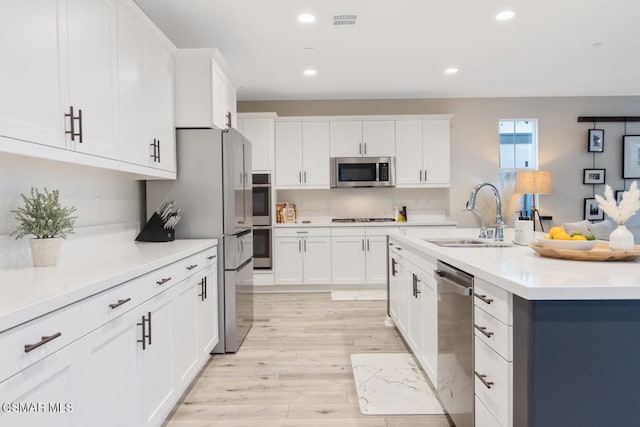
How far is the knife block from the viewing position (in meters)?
2.87

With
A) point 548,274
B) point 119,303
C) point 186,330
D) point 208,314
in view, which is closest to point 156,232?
point 208,314

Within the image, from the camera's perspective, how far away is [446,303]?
6.43 feet

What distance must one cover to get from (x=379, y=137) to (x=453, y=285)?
12.5ft

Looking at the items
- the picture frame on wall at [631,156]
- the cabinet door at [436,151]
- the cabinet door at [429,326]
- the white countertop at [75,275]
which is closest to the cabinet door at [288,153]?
the cabinet door at [436,151]

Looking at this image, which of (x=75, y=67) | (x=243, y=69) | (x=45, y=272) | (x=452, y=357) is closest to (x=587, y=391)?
(x=452, y=357)

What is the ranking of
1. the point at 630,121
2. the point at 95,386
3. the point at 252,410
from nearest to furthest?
the point at 95,386 → the point at 252,410 → the point at 630,121

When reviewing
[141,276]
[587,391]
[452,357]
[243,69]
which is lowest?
[452,357]

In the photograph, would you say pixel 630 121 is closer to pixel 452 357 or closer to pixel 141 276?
pixel 452 357

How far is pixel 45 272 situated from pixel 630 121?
7.10 m

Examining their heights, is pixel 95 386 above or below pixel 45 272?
below

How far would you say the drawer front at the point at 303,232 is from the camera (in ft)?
17.0

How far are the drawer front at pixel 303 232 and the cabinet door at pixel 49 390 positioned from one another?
3.89 metres

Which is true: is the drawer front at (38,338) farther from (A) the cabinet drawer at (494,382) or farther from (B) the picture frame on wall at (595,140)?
(B) the picture frame on wall at (595,140)

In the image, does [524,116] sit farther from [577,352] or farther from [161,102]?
[577,352]
